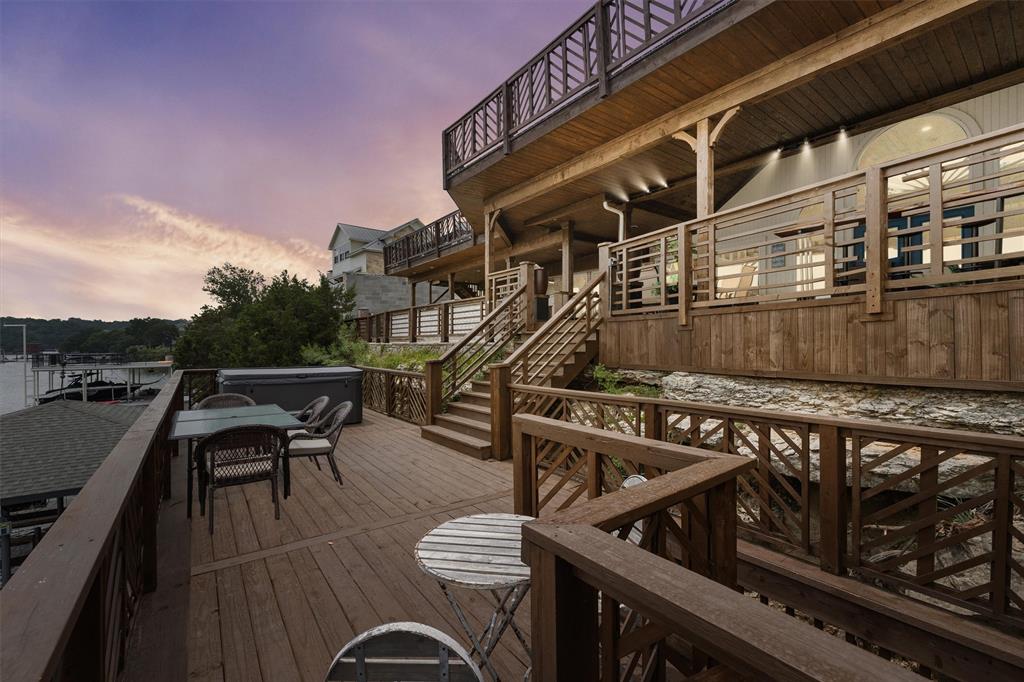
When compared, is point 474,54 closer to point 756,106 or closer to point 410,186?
point 756,106

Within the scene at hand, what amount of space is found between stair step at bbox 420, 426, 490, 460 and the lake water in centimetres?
4625

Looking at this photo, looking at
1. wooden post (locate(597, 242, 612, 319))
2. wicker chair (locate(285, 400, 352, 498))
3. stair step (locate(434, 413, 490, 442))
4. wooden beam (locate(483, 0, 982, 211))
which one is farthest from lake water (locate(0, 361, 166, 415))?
wooden beam (locate(483, 0, 982, 211))

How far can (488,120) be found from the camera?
30.2 feet

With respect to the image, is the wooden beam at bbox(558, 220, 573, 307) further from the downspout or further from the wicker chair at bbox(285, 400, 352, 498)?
the wicker chair at bbox(285, 400, 352, 498)

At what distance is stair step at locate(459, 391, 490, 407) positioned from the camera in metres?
7.25

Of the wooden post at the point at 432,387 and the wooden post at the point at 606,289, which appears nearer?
the wooden post at the point at 606,289

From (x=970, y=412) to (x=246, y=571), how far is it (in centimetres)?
577

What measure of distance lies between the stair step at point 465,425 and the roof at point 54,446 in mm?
3735

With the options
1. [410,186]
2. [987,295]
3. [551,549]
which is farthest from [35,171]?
[987,295]

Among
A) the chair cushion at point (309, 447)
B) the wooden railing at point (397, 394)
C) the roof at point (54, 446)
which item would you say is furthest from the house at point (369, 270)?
the chair cushion at point (309, 447)

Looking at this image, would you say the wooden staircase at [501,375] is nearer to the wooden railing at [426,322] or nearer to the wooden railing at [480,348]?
the wooden railing at [480,348]

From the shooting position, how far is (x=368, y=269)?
3200 centimetres

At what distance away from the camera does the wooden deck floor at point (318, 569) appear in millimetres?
2219

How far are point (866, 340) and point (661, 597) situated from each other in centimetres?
457
